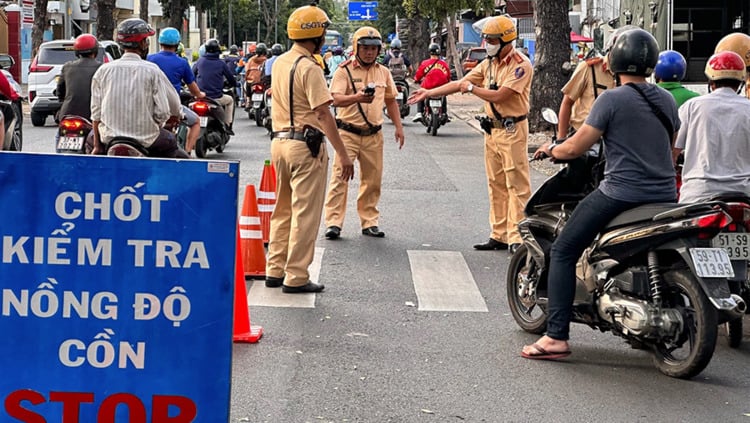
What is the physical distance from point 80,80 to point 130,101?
372cm

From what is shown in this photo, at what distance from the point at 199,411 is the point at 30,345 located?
62 cm

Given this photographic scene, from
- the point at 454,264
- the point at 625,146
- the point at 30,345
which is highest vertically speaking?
the point at 625,146

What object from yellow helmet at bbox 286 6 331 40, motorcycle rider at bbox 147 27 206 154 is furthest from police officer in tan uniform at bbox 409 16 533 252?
motorcycle rider at bbox 147 27 206 154

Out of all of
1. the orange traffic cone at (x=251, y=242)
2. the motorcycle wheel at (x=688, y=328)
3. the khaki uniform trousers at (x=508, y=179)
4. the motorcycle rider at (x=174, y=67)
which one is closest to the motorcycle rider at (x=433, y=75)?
the motorcycle rider at (x=174, y=67)

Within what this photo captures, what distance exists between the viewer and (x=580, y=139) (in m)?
6.41

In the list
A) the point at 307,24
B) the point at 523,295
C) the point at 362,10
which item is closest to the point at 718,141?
the point at 523,295

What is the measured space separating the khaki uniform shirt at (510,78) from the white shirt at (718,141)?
3.31 metres

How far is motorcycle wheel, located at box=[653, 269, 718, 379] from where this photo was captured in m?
6.10

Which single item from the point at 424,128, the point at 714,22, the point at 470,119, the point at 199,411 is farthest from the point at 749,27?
the point at 199,411

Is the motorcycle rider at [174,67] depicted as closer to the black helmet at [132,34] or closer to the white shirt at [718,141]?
the black helmet at [132,34]

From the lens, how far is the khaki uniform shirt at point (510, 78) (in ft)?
33.8

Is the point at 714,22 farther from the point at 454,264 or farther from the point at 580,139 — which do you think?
the point at 580,139

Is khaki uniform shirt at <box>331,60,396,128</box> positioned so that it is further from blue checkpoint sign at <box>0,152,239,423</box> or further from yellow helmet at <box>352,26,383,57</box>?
blue checkpoint sign at <box>0,152,239,423</box>

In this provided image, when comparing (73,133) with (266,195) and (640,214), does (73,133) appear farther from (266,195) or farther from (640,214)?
(640,214)
